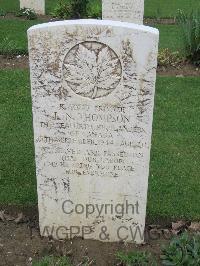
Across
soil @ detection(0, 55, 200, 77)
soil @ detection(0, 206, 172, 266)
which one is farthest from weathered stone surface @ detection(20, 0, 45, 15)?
soil @ detection(0, 206, 172, 266)

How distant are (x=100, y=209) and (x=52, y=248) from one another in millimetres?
524

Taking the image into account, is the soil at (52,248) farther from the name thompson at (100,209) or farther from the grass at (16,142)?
the grass at (16,142)

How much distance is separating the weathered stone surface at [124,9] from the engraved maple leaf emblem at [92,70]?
7.66 m

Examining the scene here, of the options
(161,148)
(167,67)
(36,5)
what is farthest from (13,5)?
(161,148)

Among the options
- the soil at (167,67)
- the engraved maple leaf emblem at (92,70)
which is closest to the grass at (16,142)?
the soil at (167,67)

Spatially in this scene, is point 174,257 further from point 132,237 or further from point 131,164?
point 131,164

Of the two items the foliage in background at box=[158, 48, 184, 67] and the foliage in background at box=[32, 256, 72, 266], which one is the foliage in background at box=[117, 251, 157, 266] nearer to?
the foliage in background at box=[32, 256, 72, 266]

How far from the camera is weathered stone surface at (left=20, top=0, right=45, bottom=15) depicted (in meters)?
14.6

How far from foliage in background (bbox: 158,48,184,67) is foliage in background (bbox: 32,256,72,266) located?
240 inches

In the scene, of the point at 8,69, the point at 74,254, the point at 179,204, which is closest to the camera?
the point at 74,254

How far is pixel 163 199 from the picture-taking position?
5.10 m

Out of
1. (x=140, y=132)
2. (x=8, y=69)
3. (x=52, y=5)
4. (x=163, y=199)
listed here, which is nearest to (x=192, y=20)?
(x=8, y=69)

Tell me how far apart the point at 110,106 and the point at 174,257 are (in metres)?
1.26

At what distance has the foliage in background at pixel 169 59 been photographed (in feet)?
31.5
